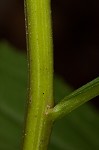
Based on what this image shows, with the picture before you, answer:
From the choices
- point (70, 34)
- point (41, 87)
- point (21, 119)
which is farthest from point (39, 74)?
point (70, 34)

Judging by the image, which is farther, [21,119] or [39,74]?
[21,119]

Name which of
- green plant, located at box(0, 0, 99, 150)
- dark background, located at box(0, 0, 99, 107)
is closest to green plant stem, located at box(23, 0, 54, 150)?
green plant, located at box(0, 0, 99, 150)

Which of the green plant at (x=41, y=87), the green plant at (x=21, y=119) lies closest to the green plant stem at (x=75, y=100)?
the green plant at (x=41, y=87)

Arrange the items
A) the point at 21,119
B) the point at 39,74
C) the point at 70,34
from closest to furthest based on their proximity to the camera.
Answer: the point at 39,74, the point at 21,119, the point at 70,34

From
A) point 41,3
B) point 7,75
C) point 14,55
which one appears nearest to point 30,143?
point 41,3

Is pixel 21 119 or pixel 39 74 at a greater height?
pixel 39 74

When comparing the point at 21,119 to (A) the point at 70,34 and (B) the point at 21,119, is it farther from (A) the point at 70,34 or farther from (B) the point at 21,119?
(A) the point at 70,34
